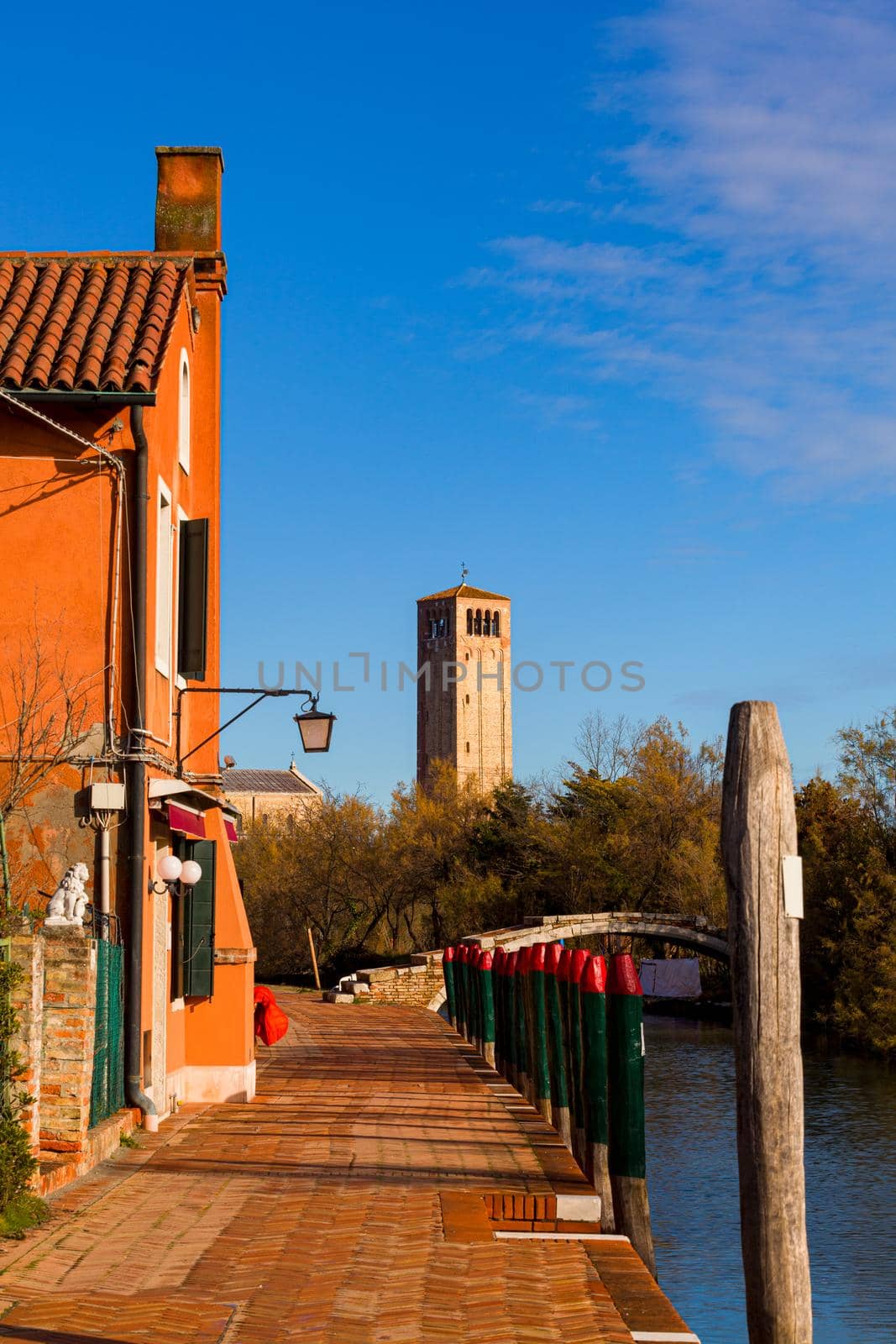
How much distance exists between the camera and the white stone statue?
1023 cm

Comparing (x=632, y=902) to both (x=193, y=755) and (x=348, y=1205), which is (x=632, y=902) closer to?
(x=193, y=755)

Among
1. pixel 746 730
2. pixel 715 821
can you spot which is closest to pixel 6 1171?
pixel 746 730

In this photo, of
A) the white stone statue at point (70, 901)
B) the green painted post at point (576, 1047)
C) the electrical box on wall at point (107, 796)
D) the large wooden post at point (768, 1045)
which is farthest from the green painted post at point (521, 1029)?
the large wooden post at point (768, 1045)

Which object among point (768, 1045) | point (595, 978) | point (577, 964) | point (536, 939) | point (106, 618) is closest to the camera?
point (768, 1045)

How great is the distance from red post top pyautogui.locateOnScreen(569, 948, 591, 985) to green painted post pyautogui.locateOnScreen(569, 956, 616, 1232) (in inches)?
17.6

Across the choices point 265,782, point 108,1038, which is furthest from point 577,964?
point 265,782

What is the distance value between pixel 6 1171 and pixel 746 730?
475 centimetres

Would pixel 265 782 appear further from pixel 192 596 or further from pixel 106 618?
pixel 106 618

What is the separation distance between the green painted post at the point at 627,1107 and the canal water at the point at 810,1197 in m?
4.54

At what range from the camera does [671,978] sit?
183 ft

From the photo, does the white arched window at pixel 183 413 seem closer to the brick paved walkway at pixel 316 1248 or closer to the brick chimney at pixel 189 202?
the brick chimney at pixel 189 202

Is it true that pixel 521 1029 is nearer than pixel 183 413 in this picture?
No

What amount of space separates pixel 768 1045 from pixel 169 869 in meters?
8.32

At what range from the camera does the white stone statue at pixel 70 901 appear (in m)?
10.2
